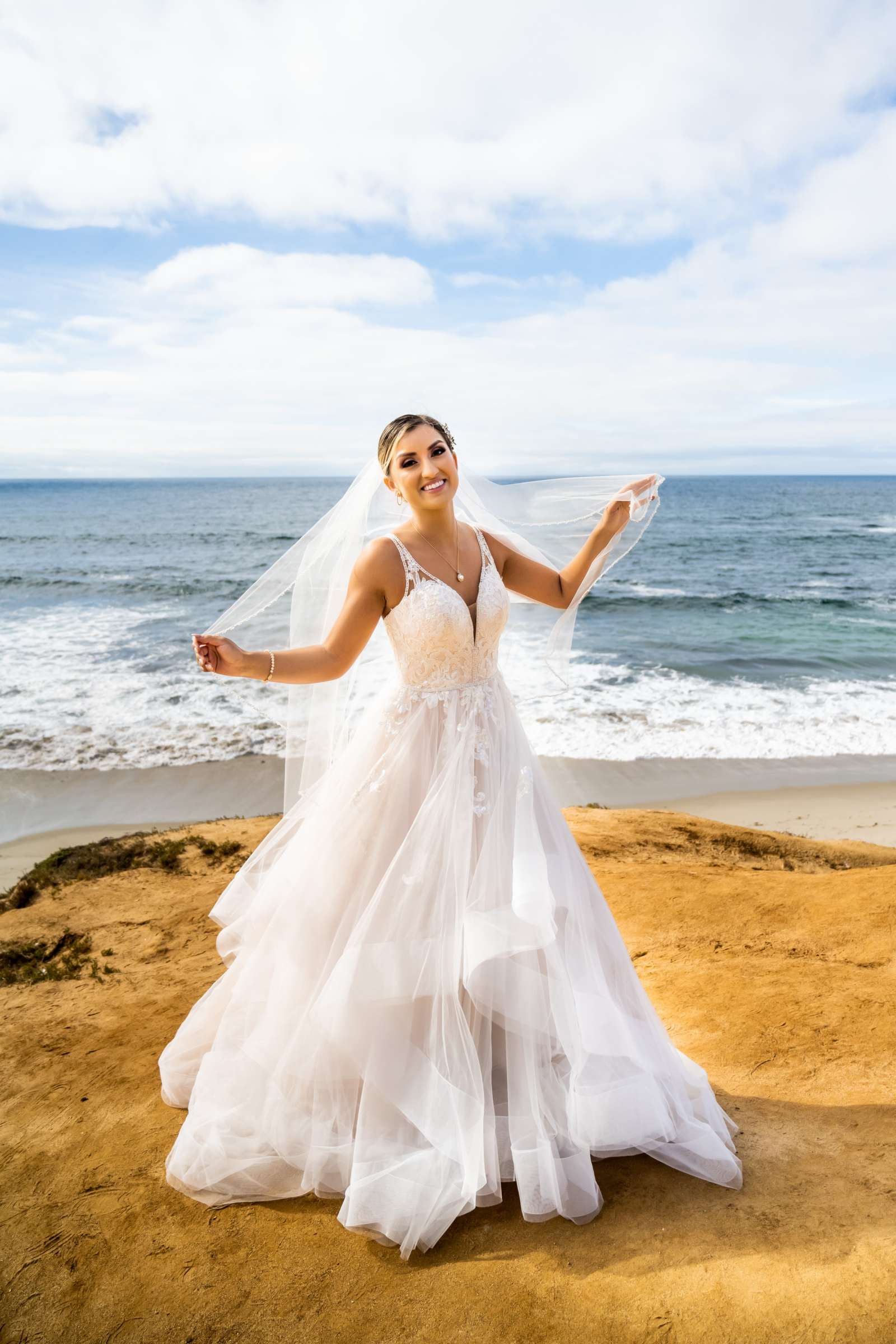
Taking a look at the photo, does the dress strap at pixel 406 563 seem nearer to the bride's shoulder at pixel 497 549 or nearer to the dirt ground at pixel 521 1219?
the bride's shoulder at pixel 497 549

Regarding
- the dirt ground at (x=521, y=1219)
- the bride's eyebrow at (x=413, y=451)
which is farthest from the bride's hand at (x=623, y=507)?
the dirt ground at (x=521, y=1219)

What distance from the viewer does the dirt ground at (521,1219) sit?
2211mm

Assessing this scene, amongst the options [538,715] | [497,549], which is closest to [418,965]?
[497,549]

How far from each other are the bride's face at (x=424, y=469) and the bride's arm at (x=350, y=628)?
24cm

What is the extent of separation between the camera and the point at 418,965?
105 inches

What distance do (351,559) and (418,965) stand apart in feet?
5.32

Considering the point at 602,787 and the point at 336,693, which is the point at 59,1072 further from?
the point at 602,787

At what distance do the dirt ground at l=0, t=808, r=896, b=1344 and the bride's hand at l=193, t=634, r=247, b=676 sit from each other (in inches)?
71.5

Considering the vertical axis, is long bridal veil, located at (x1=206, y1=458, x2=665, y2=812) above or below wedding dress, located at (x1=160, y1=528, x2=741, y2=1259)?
above

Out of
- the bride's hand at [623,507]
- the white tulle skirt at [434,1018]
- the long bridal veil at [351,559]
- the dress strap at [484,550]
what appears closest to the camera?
the white tulle skirt at [434,1018]

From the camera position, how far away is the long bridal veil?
337 cm

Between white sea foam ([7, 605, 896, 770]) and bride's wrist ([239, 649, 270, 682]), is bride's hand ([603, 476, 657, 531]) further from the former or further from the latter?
white sea foam ([7, 605, 896, 770])

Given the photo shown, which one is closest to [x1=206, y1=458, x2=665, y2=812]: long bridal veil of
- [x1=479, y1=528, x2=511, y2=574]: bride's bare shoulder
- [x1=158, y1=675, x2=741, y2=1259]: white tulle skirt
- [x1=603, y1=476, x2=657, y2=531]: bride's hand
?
[x1=603, y1=476, x2=657, y2=531]: bride's hand

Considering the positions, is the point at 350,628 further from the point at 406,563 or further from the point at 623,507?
the point at 623,507
